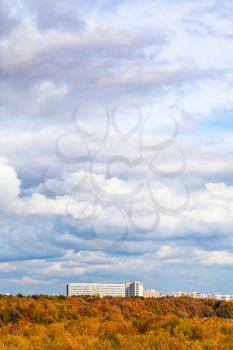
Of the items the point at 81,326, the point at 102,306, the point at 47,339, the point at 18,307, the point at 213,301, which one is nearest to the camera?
the point at 47,339

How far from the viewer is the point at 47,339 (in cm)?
5138

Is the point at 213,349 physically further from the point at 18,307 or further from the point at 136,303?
the point at 136,303

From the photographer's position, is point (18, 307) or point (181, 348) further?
point (18, 307)

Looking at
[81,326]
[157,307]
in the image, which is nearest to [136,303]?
[157,307]

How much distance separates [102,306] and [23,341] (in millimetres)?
65660

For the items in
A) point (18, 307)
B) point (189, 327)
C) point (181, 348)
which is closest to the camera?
point (181, 348)

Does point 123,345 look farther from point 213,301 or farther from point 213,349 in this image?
point 213,301

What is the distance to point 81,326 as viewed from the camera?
65250 millimetres

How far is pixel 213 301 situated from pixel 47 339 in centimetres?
9636

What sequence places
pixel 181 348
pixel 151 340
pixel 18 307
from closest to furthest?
pixel 181 348 → pixel 151 340 → pixel 18 307

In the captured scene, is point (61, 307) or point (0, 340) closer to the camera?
point (0, 340)

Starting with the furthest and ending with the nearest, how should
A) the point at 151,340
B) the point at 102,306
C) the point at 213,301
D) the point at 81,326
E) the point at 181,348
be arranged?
the point at 213,301, the point at 102,306, the point at 81,326, the point at 151,340, the point at 181,348

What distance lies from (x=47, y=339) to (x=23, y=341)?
8.76ft

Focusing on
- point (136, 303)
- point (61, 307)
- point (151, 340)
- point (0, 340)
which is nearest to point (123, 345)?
point (151, 340)
